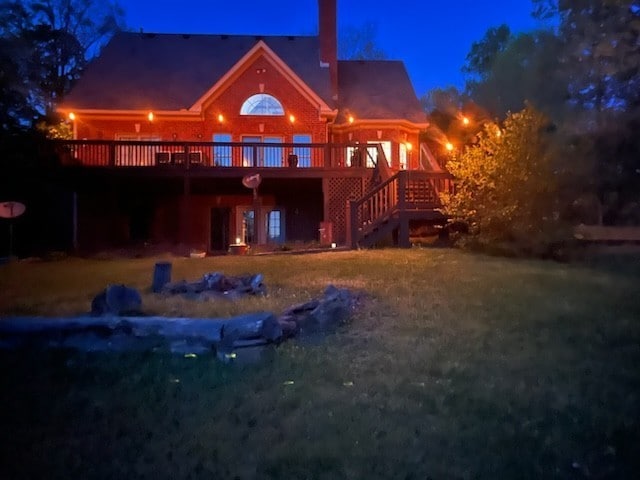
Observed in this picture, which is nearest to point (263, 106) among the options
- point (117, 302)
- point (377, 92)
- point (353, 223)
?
point (377, 92)

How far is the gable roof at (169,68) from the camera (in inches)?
988

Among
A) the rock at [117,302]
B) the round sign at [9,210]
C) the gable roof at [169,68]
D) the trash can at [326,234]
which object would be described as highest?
the gable roof at [169,68]

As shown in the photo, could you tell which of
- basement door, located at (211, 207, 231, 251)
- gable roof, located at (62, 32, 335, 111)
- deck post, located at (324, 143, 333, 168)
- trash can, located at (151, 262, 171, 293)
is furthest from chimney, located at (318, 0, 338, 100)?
trash can, located at (151, 262, 171, 293)

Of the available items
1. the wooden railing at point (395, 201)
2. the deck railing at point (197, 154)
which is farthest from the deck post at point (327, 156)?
the wooden railing at point (395, 201)

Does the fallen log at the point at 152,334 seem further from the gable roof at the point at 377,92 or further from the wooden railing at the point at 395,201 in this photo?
the gable roof at the point at 377,92

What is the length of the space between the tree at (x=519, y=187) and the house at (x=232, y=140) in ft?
12.1

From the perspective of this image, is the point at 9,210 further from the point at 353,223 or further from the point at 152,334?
the point at 152,334

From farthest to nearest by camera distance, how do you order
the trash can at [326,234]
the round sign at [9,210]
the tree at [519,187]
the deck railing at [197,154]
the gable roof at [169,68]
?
the gable roof at [169,68]
the deck railing at [197,154]
the trash can at [326,234]
the round sign at [9,210]
the tree at [519,187]

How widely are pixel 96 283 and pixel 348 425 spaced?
8.15 meters

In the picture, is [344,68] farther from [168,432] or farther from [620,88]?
[168,432]

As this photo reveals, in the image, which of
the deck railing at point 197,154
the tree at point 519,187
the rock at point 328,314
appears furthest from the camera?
the deck railing at point 197,154

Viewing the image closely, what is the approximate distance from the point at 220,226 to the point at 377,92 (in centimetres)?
880

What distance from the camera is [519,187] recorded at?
14.1 meters

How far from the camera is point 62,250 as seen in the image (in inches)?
785
